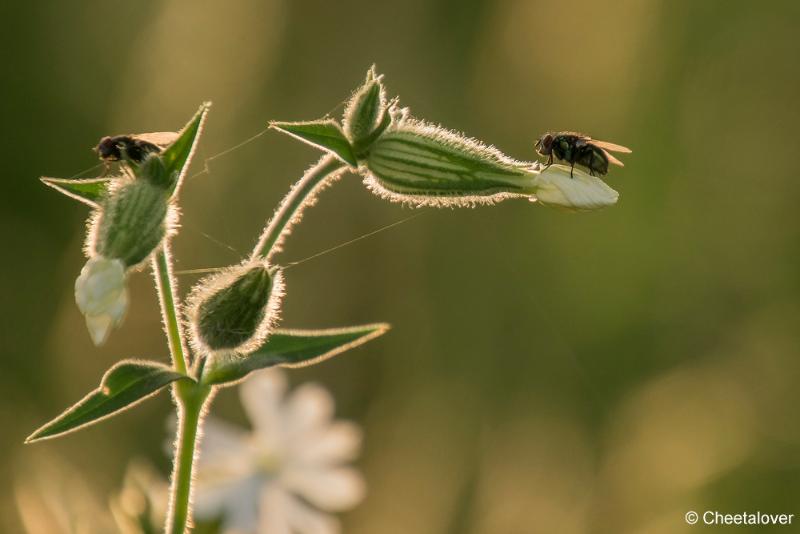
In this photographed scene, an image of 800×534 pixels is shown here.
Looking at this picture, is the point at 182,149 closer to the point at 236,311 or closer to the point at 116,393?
the point at 236,311

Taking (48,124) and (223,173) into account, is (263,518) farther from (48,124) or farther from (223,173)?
(48,124)

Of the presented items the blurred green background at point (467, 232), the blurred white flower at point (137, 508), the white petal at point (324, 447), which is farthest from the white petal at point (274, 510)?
the blurred green background at point (467, 232)

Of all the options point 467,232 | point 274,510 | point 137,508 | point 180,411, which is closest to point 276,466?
point 274,510

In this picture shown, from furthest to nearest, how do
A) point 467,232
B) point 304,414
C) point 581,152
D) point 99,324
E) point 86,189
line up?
1. point 467,232
2. point 304,414
3. point 581,152
4. point 86,189
5. point 99,324

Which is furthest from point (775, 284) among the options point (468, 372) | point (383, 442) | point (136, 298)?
point (136, 298)

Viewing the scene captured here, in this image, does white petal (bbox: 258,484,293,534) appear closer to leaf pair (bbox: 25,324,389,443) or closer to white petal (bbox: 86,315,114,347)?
leaf pair (bbox: 25,324,389,443)

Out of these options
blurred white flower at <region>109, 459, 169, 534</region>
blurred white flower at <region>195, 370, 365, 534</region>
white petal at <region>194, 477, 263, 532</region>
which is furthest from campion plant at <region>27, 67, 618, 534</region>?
blurred white flower at <region>195, 370, 365, 534</region>

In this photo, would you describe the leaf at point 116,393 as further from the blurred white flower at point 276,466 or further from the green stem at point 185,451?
the blurred white flower at point 276,466
